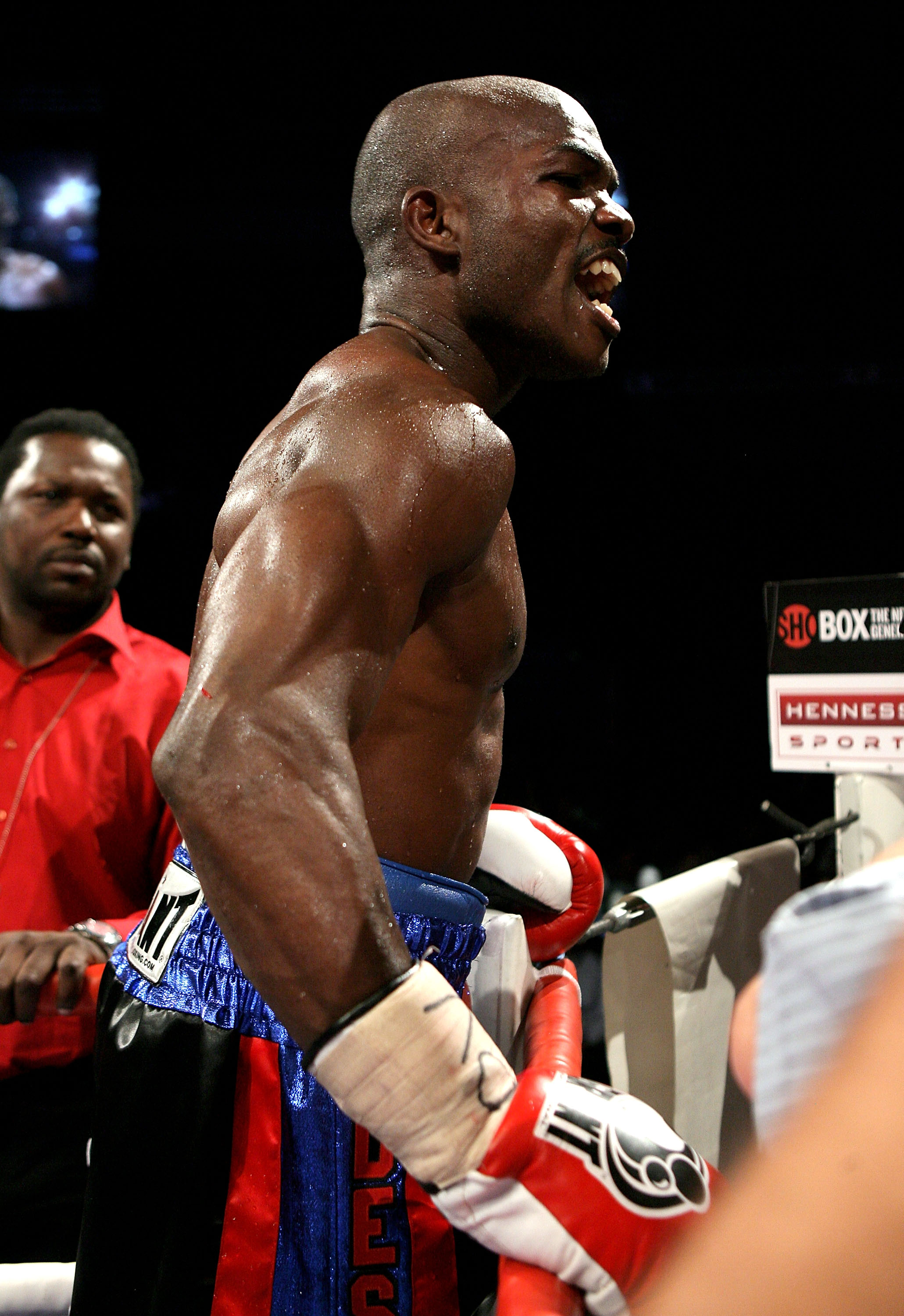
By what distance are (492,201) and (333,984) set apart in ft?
2.43

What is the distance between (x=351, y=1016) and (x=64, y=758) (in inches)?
50.2

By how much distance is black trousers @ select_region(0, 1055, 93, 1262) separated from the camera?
1562mm

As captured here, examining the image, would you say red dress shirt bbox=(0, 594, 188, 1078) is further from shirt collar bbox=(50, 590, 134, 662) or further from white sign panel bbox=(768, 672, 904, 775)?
white sign panel bbox=(768, 672, 904, 775)

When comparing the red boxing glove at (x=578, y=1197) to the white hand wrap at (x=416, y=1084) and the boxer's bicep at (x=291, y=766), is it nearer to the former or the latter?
the white hand wrap at (x=416, y=1084)

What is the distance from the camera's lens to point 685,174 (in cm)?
449

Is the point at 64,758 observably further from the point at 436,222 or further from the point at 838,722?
the point at 838,722

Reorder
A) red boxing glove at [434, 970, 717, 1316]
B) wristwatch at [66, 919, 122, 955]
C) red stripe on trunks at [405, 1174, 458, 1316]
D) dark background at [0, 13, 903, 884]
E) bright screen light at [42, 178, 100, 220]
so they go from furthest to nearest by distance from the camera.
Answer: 1. bright screen light at [42, 178, 100, 220]
2. dark background at [0, 13, 903, 884]
3. wristwatch at [66, 919, 122, 955]
4. red stripe on trunks at [405, 1174, 458, 1316]
5. red boxing glove at [434, 970, 717, 1316]

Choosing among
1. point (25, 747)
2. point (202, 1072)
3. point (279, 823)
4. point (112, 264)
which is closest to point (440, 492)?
point (279, 823)

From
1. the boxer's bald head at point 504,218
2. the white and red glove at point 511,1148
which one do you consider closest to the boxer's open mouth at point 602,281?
the boxer's bald head at point 504,218

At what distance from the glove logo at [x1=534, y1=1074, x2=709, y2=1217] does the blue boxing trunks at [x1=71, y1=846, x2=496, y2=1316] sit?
0.23m

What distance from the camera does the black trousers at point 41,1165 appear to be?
156cm

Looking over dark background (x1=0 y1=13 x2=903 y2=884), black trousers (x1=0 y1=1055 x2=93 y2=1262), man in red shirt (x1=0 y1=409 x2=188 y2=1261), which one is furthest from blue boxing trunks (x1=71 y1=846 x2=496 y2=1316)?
dark background (x1=0 y1=13 x2=903 y2=884)

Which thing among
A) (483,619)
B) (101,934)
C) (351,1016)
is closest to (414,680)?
(483,619)

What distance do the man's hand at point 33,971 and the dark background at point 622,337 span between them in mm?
3522
